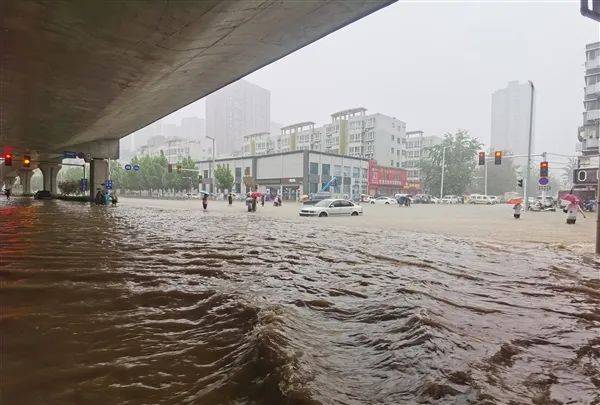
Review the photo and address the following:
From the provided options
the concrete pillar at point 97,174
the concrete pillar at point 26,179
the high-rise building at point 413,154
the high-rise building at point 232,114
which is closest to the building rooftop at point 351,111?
the high-rise building at point 413,154

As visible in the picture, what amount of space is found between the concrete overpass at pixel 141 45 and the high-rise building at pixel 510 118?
107 meters

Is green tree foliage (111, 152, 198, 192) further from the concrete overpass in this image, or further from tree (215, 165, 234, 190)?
the concrete overpass

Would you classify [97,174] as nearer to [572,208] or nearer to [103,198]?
[103,198]

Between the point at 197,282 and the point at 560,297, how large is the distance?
5526 mm

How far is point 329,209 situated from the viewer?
26250 mm

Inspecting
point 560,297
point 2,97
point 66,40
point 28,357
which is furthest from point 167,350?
point 2,97

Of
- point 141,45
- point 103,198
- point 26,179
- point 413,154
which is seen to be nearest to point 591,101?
point 413,154

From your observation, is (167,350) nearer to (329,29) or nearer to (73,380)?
(73,380)

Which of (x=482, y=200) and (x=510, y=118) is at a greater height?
(x=510, y=118)

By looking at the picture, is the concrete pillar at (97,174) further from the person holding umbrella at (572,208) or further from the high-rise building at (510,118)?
the high-rise building at (510,118)

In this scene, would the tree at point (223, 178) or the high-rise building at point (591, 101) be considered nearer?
the high-rise building at point (591, 101)

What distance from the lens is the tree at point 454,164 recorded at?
2970 inches

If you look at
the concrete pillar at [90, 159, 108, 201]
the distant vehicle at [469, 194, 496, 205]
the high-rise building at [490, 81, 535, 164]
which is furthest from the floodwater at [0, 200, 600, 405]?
the high-rise building at [490, 81, 535, 164]

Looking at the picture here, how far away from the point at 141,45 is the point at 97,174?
28324 mm
